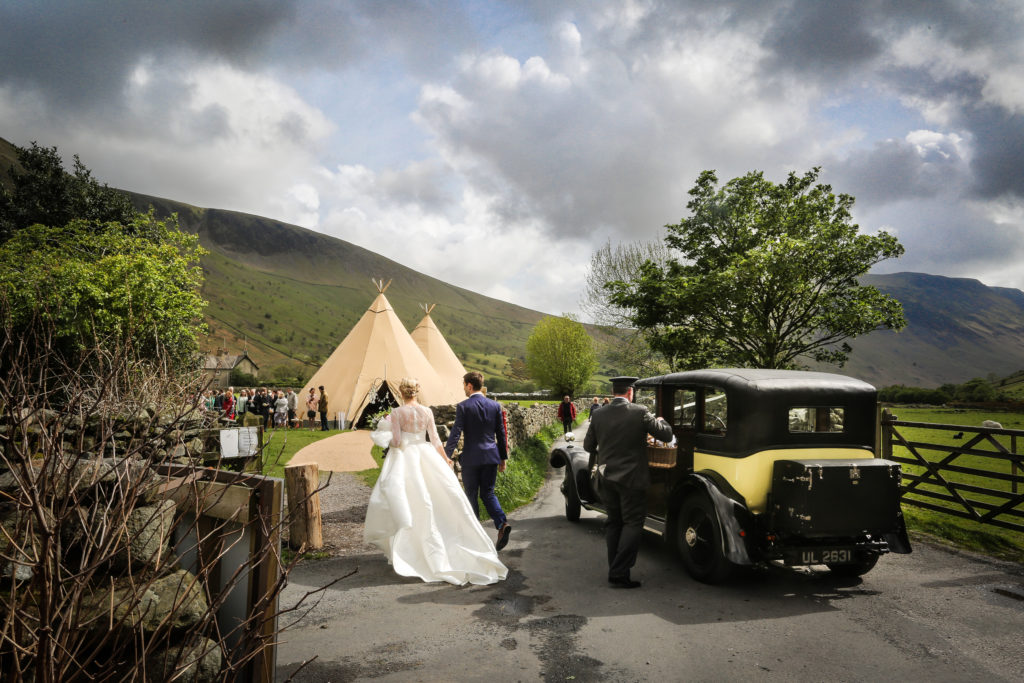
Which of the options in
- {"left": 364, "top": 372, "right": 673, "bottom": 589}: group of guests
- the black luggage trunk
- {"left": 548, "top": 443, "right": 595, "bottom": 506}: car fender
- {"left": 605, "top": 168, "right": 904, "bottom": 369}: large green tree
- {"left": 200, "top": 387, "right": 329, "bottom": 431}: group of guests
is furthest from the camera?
{"left": 200, "top": 387, "right": 329, "bottom": 431}: group of guests

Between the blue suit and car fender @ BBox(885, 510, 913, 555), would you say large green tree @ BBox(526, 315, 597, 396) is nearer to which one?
the blue suit

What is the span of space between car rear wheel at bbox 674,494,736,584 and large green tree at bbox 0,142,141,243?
32.7m

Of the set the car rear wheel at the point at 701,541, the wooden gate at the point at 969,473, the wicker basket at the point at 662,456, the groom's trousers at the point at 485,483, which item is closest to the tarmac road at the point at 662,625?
the car rear wheel at the point at 701,541

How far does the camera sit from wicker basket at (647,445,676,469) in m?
6.88

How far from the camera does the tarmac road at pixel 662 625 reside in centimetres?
404

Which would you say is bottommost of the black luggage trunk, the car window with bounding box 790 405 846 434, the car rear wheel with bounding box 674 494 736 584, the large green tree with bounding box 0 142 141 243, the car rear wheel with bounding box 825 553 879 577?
the car rear wheel with bounding box 825 553 879 577

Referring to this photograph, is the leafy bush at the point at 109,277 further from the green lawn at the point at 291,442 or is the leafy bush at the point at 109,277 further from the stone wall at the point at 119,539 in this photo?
the stone wall at the point at 119,539

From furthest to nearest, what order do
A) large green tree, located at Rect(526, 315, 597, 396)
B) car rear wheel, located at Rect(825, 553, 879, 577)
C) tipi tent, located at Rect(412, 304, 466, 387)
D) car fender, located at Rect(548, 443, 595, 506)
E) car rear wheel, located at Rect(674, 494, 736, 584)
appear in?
large green tree, located at Rect(526, 315, 597, 396), tipi tent, located at Rect(412, 304, 466, 387), car fender, located at Rect(548, 443, 595, 506), car rear wheel, located at Rect(825, 553, 879, 577), car rear wheel, located at Rect(674, 494, 736, 584)

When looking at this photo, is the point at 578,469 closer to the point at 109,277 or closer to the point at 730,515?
the point at 730,515

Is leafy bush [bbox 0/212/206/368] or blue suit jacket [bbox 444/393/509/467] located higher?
leafy bush [bbox 0/212/206/368]

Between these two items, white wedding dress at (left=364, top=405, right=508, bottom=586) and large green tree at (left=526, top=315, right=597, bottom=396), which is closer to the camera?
white wedding dress at (left=364, top=405, right=508, bottom=586)

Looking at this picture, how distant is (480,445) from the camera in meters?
7.06

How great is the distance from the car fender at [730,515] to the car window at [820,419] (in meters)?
1.04

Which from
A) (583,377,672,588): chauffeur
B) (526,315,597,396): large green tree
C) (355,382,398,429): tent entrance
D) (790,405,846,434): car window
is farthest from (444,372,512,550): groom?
(526,315,597,396): large green tree
